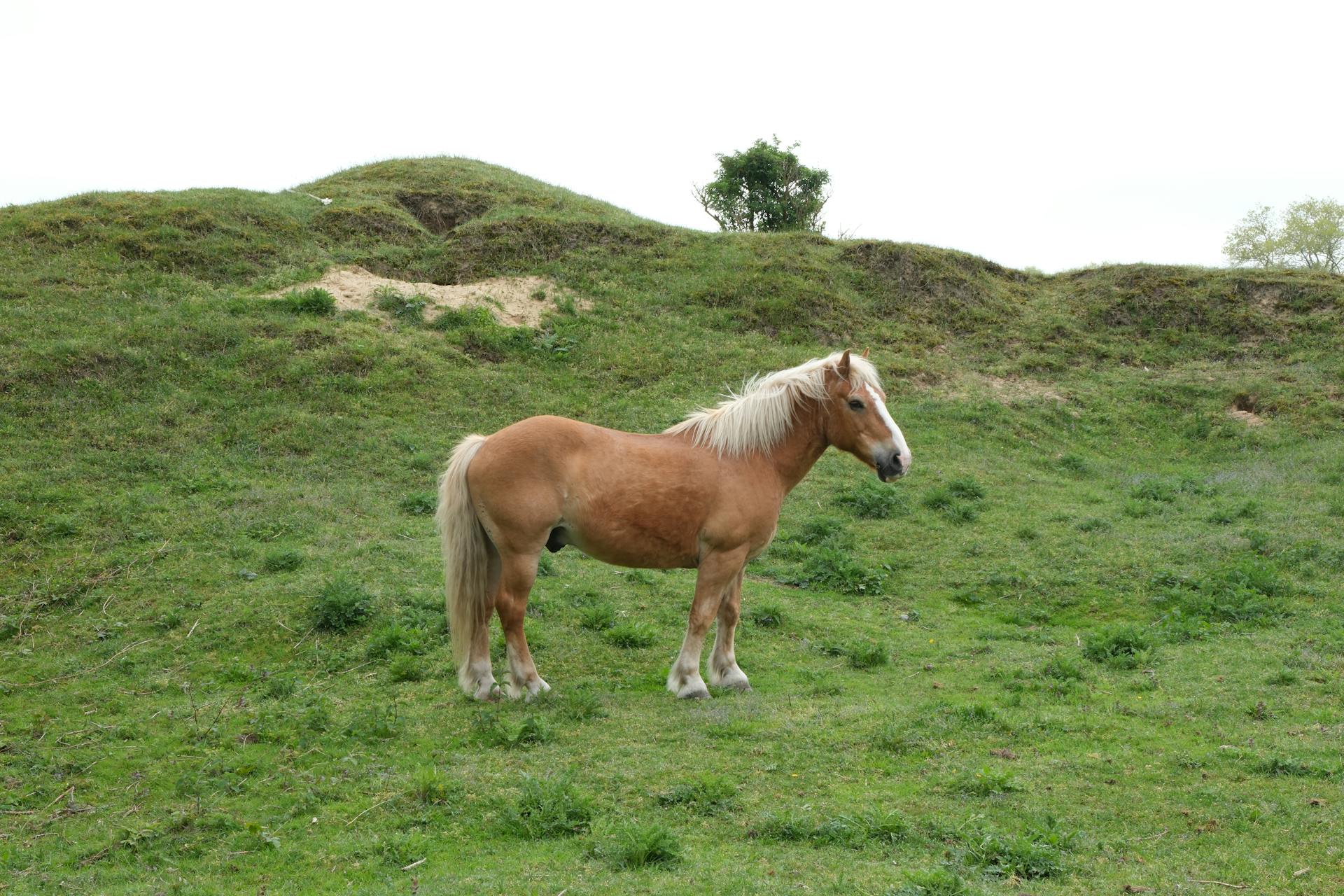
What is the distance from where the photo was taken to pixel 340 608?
9164 mm

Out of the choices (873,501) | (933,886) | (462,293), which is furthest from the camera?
(462,293)

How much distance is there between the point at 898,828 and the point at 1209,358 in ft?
61.9

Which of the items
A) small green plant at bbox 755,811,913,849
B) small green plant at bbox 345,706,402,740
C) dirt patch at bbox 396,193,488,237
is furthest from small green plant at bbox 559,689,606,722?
dirt patch at bbox 396,193,488,237

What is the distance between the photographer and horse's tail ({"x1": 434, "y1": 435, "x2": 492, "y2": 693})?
24.9 feet

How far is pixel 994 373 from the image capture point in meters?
20.1

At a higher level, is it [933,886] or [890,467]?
[890,467]

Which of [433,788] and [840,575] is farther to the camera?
[840,575]

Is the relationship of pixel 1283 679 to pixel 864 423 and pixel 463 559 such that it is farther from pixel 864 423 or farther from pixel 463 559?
pixel 463 559

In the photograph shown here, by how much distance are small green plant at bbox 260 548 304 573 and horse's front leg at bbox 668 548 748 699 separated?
16.0 feet

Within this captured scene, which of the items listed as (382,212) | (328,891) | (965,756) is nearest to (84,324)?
(382,212)

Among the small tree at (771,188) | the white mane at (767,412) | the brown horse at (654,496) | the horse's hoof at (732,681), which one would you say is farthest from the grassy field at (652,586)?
the small tree at (771,188)

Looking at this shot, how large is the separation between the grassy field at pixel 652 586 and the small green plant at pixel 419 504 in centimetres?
9

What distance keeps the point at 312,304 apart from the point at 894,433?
13.7 metres

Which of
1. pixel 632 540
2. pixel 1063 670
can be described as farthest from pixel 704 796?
pixel 1063 670
